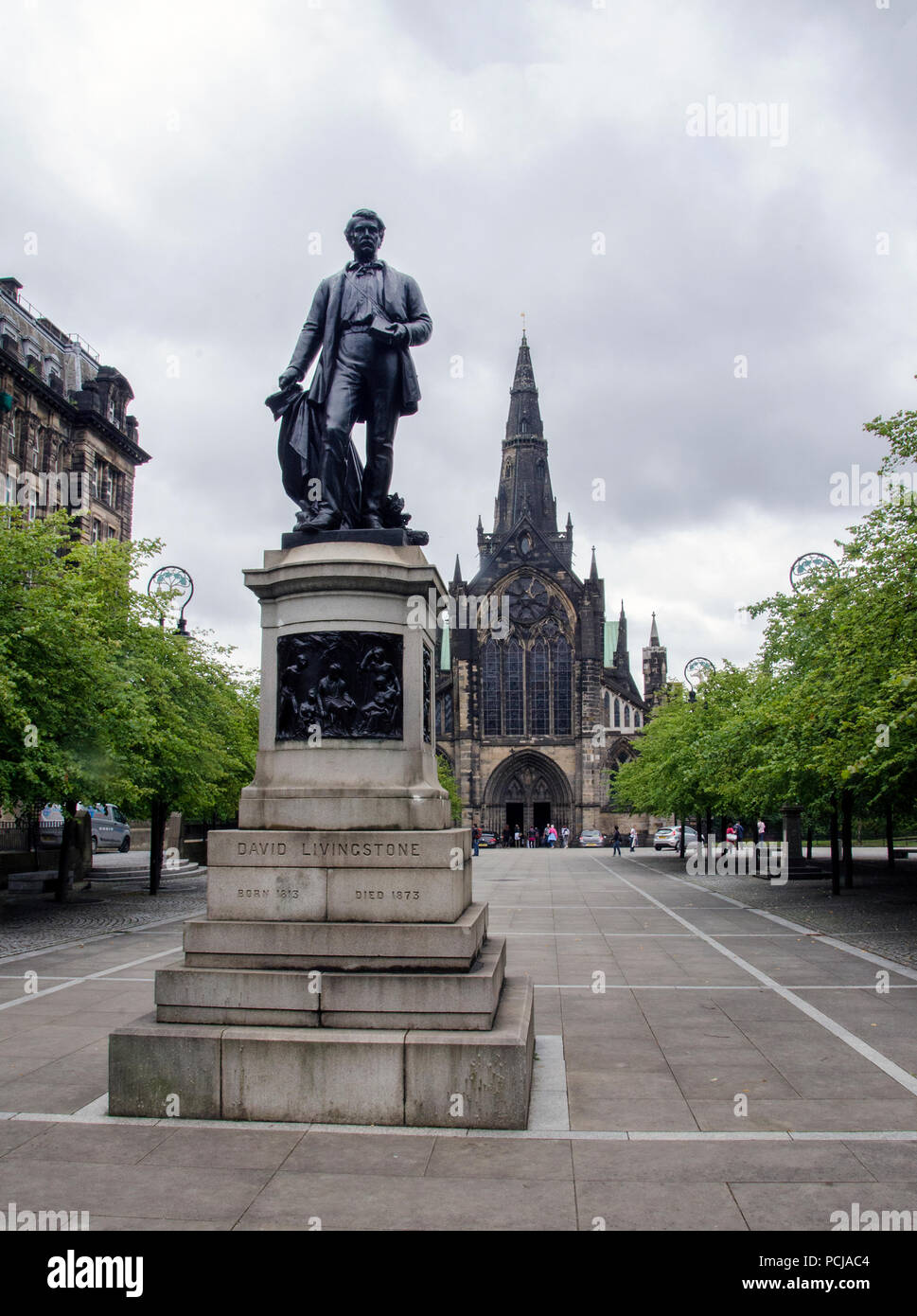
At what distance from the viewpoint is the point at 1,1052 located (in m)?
8.07

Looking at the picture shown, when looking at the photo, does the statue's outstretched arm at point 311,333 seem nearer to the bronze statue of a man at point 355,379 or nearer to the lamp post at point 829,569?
the bronze statue of a man at point 355,379

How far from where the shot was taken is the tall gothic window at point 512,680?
81625 mm

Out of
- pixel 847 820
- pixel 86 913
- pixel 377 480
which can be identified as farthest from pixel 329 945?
pixel 847 820

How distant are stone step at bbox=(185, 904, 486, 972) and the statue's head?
17.7 ft

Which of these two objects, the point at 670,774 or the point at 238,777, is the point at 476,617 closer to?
the point at 670,774

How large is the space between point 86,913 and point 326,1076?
17.4m

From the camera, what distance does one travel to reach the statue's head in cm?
841

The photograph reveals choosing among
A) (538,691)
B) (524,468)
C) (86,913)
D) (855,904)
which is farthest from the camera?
(524,468)

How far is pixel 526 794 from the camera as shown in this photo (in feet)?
266

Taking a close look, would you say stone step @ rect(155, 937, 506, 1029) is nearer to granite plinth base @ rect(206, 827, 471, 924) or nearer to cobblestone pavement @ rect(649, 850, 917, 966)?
granite plinth base @ rect(206, 827, 471, 924)

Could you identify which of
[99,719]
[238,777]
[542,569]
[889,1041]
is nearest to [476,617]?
[542,569]

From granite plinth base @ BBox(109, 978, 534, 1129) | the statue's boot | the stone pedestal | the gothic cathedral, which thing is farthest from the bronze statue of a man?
the gothic cathedral

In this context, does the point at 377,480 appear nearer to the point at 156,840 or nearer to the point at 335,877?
the point at 335,877

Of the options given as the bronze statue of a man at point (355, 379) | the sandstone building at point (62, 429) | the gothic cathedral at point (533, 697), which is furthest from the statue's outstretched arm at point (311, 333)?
the gothic cathedral at point (533, 697)
